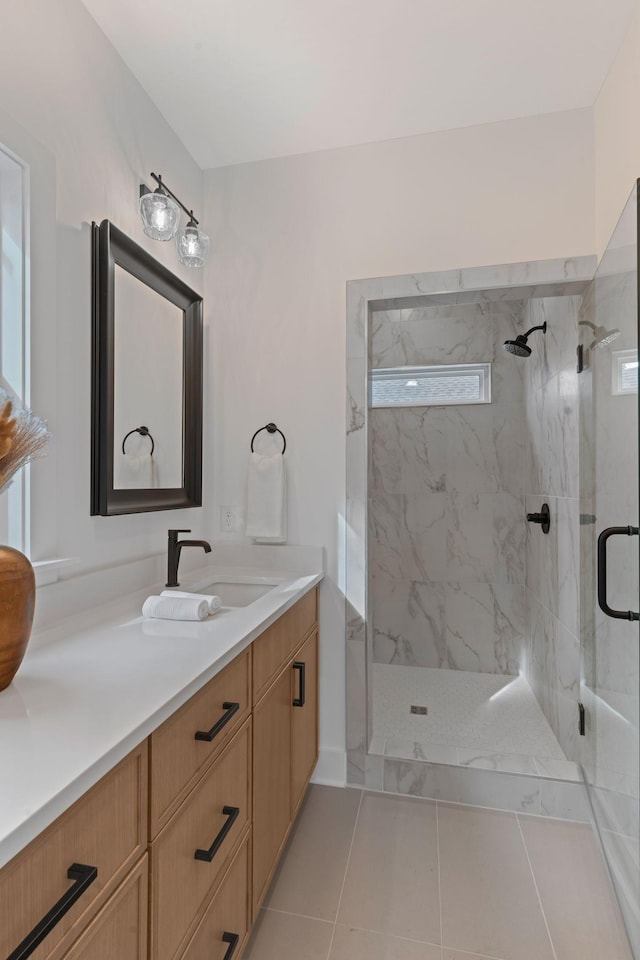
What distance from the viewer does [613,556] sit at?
1.51 m

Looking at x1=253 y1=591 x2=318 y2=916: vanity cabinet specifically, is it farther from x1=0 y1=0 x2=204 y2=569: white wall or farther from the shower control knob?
the shower control knob

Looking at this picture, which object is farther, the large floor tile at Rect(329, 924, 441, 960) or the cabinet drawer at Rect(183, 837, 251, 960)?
the large floor tile at Rect(329, 924, 441, 960)

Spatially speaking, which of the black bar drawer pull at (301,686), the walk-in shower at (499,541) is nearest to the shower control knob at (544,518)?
the walk-in shower at (499,541)

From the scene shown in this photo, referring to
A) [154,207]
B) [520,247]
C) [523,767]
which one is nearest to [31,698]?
[154,207]

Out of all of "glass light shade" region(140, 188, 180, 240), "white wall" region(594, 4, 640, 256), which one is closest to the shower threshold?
"white wall" region(594, 4, 640, 256)

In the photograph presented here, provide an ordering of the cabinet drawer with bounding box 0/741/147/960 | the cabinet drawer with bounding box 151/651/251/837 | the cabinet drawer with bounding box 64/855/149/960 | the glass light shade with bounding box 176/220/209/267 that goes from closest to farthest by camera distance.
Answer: the cabinet drawer with bounding box 0/741/147/960, the cabinet drawer with bounding box 64/855/149/960, the cabinet drawer with bounding box 151/651/251/837, the glass light shade with bounding box 176/220/209/267

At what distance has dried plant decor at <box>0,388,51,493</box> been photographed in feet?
3.06

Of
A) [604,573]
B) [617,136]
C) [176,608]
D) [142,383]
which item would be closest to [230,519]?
[142,383]

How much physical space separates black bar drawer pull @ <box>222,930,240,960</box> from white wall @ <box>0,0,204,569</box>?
0.99 m

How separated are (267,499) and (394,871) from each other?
1.35 m

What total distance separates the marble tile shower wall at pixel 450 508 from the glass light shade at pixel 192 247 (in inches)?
69.3

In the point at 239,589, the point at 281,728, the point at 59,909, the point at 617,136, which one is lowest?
the point at 281,728

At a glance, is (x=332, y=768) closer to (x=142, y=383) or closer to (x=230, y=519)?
(x=230, y=519)

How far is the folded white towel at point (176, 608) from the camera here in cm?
142
